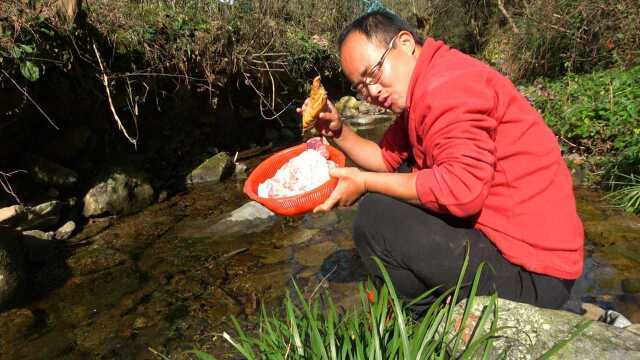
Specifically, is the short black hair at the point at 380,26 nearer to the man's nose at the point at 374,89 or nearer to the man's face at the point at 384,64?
the man's face at the point at 384,64

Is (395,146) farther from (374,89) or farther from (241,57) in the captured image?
(241,57)

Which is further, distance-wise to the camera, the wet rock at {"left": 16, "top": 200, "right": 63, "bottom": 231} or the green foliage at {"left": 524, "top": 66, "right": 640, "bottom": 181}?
the green foliage at {"left": 524, "top": 66, "right": 640, "bottom": 181}

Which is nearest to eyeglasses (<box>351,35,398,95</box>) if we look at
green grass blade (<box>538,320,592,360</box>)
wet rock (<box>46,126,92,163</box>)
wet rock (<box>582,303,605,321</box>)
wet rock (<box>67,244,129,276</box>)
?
green grass blade (<box>538,320,592,360</box>)

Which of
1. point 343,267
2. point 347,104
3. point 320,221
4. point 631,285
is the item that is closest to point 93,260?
point 320,221

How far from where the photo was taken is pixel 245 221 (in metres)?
4.73

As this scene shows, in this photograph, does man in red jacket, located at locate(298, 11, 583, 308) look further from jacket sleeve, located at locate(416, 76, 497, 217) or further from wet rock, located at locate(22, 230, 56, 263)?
wet rock, located at locate(22, 230, 56, 263)

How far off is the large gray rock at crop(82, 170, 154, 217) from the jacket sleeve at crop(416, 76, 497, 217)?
13.6 feet

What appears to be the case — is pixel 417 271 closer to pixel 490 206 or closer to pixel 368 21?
pixel 490 206

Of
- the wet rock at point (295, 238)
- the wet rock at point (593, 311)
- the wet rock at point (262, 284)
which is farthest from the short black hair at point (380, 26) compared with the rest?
the wet rock at point (295, 238)

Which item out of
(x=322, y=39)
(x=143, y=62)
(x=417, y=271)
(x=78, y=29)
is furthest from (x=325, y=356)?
(x=322, y=39)

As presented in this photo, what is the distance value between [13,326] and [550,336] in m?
3.34

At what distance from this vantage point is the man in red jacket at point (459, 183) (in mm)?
1839

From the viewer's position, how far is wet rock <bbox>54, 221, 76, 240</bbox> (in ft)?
15.1

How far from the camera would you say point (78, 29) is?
193 inches
